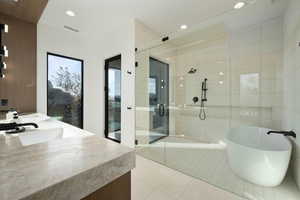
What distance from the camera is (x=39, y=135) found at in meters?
1.12

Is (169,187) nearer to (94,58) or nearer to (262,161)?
(262,161)

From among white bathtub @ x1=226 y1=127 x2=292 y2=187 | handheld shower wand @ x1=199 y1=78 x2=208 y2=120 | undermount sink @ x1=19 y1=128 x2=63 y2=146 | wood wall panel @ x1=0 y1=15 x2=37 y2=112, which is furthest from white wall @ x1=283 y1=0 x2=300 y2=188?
wood wall panel @ x1=0 y1=15 x2=37 y2=112

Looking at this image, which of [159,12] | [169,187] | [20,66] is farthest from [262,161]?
[20,66]

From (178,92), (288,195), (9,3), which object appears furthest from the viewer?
(178,92)

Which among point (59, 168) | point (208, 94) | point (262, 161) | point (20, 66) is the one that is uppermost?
point (20, 66)

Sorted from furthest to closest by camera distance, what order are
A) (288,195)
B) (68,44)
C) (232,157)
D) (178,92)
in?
(178,92) < (68,44) < (232,157) < (288,195)

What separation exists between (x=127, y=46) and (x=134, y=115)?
1.47 m

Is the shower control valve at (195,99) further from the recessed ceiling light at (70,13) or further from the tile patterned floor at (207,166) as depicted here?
the recessed ceiling light at (70,13)

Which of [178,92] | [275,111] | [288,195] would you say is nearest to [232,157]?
[288,195]

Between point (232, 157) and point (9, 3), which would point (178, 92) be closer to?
point (232, 157)

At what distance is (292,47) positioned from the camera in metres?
1.96

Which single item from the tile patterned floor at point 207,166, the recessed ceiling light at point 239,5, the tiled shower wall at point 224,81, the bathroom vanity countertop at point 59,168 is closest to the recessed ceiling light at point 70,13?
the tiled shower wall at point 224,81

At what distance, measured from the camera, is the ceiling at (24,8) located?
2.16 meters

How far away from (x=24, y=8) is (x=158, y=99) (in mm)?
3080
